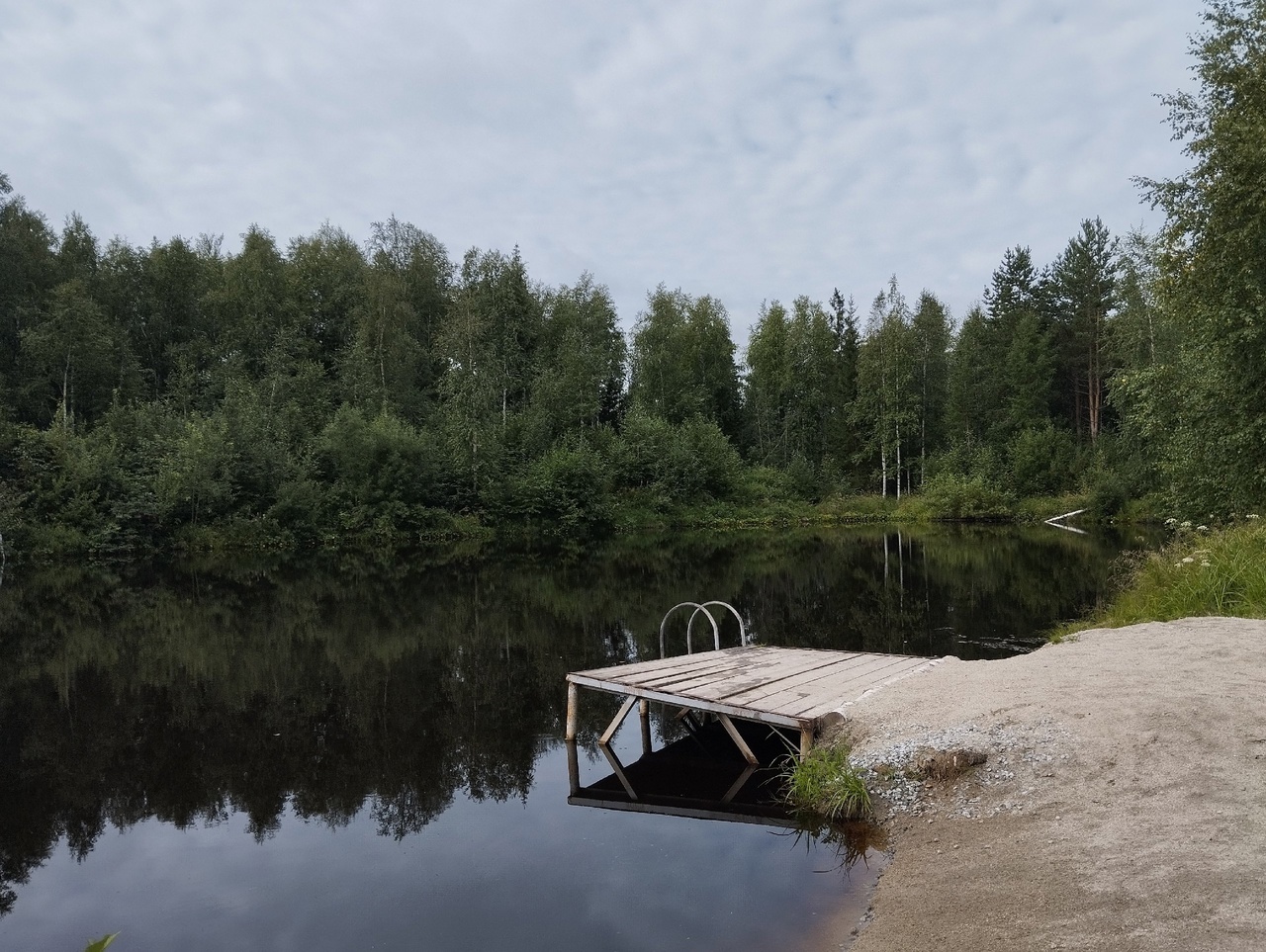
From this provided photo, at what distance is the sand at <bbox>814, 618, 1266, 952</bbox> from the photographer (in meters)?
3.83

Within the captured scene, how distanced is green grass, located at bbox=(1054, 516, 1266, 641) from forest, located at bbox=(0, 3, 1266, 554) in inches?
367

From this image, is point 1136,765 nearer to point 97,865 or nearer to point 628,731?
point 628,731

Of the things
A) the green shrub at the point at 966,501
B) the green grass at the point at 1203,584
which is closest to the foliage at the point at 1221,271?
the green grass at the point at 1203,584

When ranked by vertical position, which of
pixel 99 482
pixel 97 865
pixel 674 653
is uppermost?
pixel 99 482

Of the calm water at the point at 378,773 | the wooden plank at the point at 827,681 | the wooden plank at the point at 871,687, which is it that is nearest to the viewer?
the calm water at the point at 378,773

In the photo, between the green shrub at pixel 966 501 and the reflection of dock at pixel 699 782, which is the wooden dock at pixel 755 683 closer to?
the reflection of dock at pixel 699 782

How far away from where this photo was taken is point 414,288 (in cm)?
5100

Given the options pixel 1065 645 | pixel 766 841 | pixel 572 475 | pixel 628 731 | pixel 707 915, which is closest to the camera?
pixel 707 915

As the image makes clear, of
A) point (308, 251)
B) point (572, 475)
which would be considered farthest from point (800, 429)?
point (308, 251)

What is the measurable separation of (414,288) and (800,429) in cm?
2519

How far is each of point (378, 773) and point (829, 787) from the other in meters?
4.41

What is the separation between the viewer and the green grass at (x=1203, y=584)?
31.3 ft

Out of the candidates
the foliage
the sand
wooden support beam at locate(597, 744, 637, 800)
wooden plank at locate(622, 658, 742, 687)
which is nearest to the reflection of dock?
wooden support beam at locate(597, 744, 637, 800)

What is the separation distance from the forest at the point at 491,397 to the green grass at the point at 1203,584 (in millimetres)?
9315
